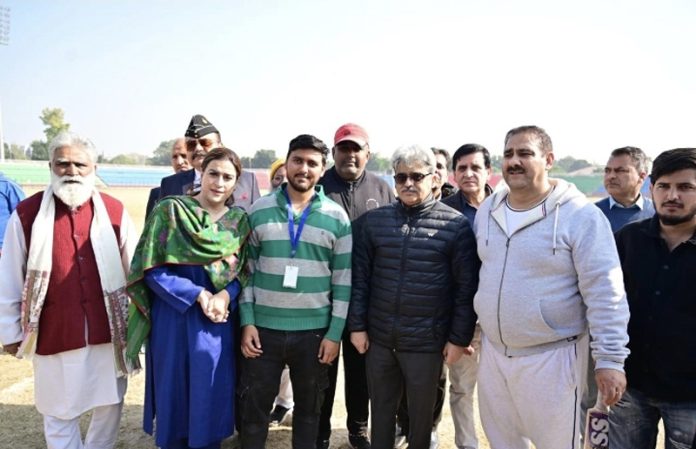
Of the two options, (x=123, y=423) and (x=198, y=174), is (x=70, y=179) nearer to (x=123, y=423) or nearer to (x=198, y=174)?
(x=198, y=174)

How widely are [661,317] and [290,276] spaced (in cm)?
210

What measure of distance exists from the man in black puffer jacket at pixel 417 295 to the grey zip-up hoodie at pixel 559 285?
0.26 meters

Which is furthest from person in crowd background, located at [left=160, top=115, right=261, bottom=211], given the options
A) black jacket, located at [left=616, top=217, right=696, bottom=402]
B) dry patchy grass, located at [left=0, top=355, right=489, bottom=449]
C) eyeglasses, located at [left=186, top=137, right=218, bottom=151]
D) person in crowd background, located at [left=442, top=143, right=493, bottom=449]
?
black jacket, located at [left=616, top=217, right=696, bottom=402]

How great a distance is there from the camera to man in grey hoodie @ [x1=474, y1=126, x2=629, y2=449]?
2.33 meters

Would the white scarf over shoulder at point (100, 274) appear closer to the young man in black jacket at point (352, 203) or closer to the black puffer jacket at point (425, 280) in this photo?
the young man in black jacket at point (352, 203)

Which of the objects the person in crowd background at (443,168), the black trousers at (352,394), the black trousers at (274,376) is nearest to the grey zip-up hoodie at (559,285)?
the black trousers at (274,376)

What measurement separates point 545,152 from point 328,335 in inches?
68.2

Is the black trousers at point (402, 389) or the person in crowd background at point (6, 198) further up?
the person in crowd background at point (6, 198)

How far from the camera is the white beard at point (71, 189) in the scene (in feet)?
9.56

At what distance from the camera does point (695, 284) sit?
7.64 feet

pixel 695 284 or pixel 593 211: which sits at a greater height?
pixel 593 211

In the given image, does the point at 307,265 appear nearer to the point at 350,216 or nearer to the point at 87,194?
the point at 350,216

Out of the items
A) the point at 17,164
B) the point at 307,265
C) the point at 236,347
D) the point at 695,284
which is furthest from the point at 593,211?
the point at 17,164

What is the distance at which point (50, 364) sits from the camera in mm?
2934
